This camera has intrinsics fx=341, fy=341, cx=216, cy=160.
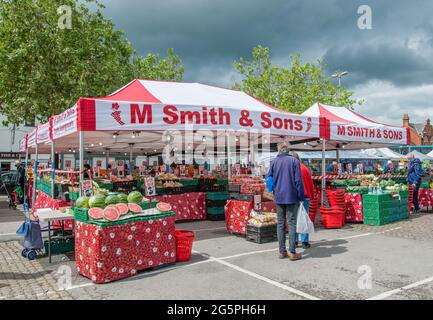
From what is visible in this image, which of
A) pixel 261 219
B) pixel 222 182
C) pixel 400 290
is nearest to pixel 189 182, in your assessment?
pixel 222 182

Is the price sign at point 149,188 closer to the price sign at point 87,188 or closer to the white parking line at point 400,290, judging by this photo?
the price sign at point 87,188

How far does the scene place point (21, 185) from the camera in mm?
16406

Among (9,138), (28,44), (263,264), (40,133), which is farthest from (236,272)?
(9,138)

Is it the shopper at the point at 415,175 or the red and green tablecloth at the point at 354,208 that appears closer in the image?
the red and green tablecloth at the point at 354,208

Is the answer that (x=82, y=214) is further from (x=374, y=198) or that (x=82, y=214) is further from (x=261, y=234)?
(x=374, y=198)

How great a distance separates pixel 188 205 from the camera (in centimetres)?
1090

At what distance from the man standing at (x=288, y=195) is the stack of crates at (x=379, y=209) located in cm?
447

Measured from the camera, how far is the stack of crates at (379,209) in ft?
31.3

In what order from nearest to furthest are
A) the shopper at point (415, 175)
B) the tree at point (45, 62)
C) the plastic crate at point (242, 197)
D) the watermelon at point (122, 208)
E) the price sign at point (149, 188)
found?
the watermelon at point (122, 208), the price sign at point (149, 188), the plastic crate at point (242, 197), the shopper at point (415, 175), the tree at point (45, 62)

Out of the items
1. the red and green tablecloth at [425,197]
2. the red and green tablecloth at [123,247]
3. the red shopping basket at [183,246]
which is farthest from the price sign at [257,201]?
the red and green tablecloth at [425,197]

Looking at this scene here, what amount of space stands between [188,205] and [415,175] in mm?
8155

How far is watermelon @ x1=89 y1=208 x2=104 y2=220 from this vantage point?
511 cm

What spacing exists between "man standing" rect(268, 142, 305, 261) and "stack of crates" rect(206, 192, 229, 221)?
4.89 meters
